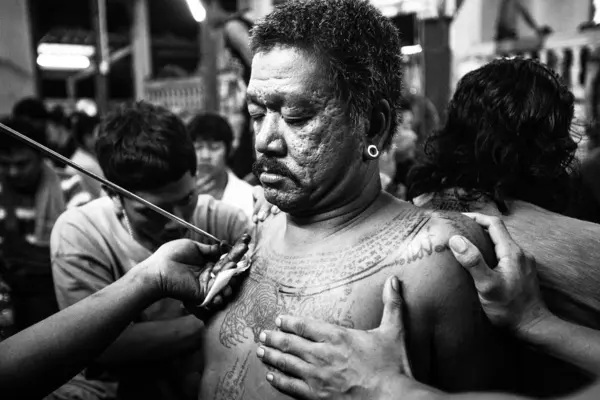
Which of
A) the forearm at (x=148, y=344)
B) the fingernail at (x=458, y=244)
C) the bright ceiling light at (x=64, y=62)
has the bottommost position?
the forearm at (x=148, y=344)

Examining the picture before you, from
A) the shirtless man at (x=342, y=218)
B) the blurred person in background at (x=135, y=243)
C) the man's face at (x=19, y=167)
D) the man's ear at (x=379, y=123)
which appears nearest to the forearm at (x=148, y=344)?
the blurred person in background at (x=135, y=243)

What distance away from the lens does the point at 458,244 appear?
133cm

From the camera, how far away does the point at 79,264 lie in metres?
2.29

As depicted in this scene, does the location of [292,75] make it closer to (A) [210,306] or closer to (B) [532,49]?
(A) [210,306]

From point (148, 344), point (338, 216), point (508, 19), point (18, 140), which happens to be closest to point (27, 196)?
point (18, 140)

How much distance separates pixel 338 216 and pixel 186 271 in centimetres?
50

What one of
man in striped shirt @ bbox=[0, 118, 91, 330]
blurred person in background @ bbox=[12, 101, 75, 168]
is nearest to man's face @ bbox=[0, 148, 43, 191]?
man in striped shirt @ bbox=[0, 118, 91, 330]

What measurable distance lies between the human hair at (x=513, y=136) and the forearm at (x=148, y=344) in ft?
3.83

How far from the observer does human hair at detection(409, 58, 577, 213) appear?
6.32 ft

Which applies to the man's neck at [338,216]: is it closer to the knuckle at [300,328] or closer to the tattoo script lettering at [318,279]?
the tattoo script lettering at [318,279]

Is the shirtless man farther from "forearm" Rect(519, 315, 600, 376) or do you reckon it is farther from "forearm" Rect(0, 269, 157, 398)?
"forearm" Rect(0, 269, 157, 398)

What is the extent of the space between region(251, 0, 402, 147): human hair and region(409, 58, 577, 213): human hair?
1.87 ft

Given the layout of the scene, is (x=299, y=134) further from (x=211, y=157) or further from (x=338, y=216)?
(x=211, y=157)

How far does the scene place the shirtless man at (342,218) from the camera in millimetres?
1378
